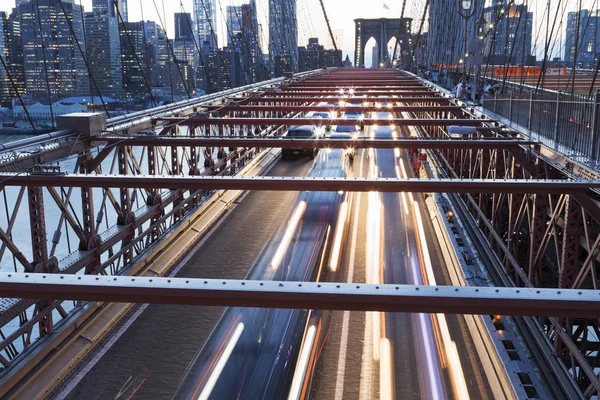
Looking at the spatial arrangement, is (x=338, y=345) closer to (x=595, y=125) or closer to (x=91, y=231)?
(x=91, y=231)

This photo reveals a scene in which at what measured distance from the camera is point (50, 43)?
18.1 m

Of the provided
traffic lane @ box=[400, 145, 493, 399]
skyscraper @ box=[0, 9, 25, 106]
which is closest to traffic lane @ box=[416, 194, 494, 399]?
traffic lane @ box=[400, 145, 493, 399]

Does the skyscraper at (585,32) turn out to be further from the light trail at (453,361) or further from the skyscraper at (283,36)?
the skyscraper at (283,36)

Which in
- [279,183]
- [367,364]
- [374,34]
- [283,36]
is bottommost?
[374,34]

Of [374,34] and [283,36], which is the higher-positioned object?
[283,36]

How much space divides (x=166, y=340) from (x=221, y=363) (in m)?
1.36

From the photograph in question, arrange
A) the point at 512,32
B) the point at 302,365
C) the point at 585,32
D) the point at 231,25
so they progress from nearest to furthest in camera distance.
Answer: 1. the point at 302,365
2. the point at 585,32
3. the point at 231,25
4. the point at 512,32

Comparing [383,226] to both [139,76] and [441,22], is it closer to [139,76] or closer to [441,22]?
[139,76]

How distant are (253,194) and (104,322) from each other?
14517 mm

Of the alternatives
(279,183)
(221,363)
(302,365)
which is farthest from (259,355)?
(279,183)

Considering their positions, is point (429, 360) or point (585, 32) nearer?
point (429, 360)

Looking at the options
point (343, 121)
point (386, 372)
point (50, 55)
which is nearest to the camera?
point (386, 372)

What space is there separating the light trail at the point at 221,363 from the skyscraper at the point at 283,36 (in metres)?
40.7

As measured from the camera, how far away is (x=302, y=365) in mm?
10555
